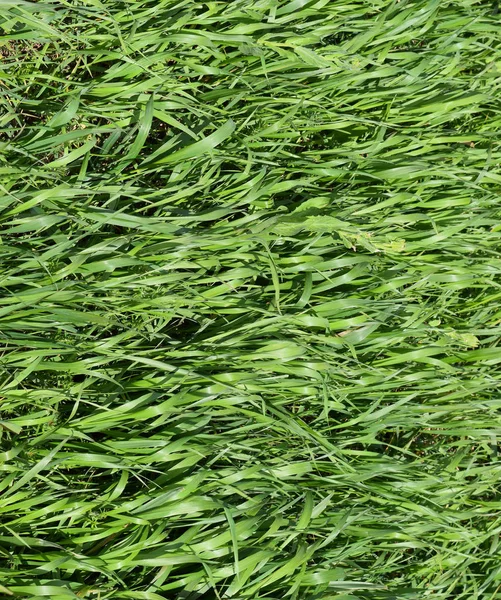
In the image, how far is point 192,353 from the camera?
67.3 inches

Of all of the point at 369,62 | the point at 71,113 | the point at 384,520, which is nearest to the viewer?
the point at 71,113

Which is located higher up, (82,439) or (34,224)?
(34,224)

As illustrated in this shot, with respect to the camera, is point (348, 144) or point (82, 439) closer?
point (82, 439)

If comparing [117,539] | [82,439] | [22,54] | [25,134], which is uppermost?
[22,54]

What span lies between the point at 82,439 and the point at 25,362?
25 centimetres

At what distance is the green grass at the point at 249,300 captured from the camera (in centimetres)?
167

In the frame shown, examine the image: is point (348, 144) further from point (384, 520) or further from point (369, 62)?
point (384, 520)

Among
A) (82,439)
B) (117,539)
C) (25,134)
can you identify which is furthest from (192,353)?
(25,134)

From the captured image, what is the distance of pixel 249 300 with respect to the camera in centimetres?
186

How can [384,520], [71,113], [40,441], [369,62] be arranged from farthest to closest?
1. [369,62]
2. [384,520]
3. [71,113]
4. [40,441]

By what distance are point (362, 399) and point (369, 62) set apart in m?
1.05

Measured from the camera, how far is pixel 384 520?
6.24 ft

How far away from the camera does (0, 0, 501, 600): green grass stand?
167cm

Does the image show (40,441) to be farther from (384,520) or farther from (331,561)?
(384,520)
